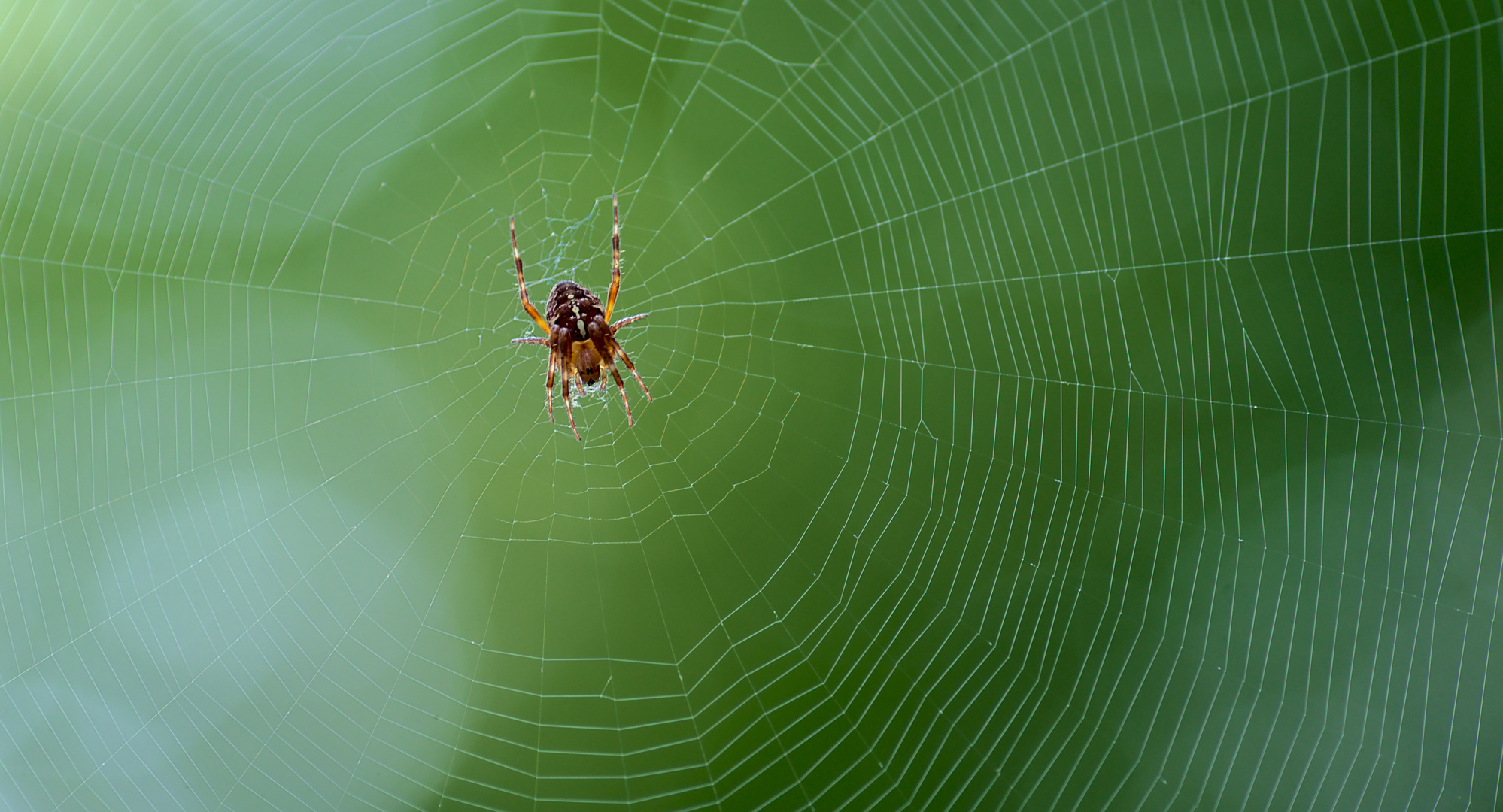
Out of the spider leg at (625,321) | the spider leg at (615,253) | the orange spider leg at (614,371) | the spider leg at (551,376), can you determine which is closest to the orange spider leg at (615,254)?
the spider leg at (615,253)

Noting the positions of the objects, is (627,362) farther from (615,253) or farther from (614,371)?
(615,253)

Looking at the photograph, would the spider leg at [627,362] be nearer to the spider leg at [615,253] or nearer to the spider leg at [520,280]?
the spider leg at [615,253]

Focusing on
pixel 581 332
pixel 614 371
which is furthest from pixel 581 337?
pixel 614 371

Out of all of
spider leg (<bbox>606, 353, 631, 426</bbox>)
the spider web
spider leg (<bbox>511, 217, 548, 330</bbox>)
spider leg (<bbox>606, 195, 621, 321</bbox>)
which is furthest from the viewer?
spider leg (<bbox>606, 353, 631, 426</bbox>)

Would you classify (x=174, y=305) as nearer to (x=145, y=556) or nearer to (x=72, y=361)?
(x=72, y=361)

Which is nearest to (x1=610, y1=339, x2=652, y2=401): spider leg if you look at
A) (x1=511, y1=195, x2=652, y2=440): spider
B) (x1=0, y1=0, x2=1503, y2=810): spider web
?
(x1=511, y1=195, x2=652, y2=440): spider

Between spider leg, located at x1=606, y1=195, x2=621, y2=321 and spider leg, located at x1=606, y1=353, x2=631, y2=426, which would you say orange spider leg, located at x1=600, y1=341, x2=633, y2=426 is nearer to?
spider leg, located at x1=606, y1=353, x2=631, y2=426
